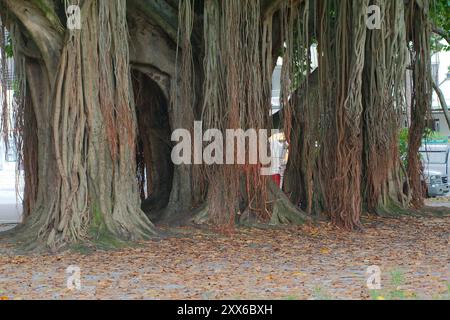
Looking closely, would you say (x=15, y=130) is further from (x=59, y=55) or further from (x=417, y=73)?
(x=417, y=73)

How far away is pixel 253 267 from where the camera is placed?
A: 24.9 feet

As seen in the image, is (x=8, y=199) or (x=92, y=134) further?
(x=8, y=199)

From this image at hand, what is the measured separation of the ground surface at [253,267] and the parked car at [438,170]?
22.3 feet

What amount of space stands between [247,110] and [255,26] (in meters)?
0.90

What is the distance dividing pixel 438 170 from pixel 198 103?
27.2 ft

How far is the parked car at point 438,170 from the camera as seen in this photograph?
16828 mm

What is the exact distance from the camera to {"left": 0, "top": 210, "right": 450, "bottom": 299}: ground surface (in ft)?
20.9

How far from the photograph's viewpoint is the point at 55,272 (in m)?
7.39
